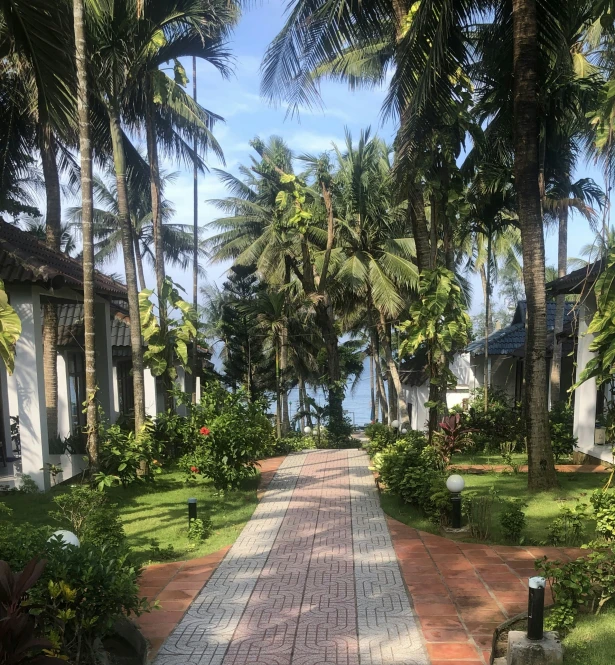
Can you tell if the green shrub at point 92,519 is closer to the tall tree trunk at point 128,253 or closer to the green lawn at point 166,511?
the green lawn at point 166,511

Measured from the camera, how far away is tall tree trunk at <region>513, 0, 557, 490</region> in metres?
8.39

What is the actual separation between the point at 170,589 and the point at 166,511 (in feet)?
10.3

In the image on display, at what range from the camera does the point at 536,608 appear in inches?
146

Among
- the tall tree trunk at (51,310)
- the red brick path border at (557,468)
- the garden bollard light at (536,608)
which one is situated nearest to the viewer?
the garden bollard light at (536,608)

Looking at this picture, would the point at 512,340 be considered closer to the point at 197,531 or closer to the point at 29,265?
the point at 197,531

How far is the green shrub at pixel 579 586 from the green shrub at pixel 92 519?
142 inches

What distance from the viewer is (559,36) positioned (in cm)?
902

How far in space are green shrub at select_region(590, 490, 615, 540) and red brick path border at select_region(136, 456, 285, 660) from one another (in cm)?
388

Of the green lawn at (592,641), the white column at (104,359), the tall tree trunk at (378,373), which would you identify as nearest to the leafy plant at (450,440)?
the green lawn at (592,641)

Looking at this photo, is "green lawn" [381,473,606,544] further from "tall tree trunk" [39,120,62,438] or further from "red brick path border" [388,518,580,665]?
"tall tree trunk" [39,120,62,438]

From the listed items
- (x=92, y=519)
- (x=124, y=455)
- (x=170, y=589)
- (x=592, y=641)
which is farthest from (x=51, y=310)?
(x=592, y=641)

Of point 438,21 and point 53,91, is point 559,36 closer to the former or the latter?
point 438,21

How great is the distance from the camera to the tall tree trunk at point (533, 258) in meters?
8.39


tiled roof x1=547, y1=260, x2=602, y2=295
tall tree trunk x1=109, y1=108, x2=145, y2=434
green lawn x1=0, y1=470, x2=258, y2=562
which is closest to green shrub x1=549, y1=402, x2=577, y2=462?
tiled roof x1=547, y1=260, x2=602, y2=295
